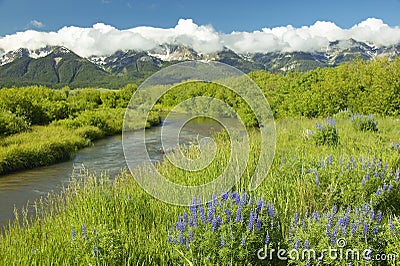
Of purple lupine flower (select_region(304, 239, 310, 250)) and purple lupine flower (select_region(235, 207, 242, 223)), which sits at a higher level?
purple lupine flower (select_region(235, 207, 242, 223))

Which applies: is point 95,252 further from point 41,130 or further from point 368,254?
point 41,130

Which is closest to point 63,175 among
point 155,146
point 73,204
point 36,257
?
point 155,146

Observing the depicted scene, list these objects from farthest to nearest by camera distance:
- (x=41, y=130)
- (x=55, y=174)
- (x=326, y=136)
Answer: (x=41, y=130) < (x=55, y=174) < (x=326, y=136)

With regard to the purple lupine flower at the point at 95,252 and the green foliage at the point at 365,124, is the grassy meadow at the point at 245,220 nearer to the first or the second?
the purple lupine flower at the point at 95,252

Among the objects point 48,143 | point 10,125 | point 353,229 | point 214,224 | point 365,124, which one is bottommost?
point 353,229

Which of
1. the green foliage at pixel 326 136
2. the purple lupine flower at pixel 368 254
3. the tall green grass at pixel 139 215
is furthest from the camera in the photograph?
the green foliage at pixel 326 136

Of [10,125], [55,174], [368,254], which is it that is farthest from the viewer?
[10,125]

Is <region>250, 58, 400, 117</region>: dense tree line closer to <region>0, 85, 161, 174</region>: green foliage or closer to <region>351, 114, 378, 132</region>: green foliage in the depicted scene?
<region>351, 114, 378, 132</region>: green foliage

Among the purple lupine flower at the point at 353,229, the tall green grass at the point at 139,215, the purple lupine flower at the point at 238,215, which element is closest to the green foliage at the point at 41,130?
the tall green grass at the point at 139,215

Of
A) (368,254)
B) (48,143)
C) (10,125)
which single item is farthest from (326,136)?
(10,125)

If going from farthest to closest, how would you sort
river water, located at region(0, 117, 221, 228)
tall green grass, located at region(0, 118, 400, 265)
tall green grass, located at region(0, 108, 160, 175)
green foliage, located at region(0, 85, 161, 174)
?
green foliage, located at region(0, 85, 161, 174), tall green grass, located at region(0, 108, 160, 175), river water, located at region(0, 117, 221, 228), tall green grass, located at region(0, 118, 400, 265)

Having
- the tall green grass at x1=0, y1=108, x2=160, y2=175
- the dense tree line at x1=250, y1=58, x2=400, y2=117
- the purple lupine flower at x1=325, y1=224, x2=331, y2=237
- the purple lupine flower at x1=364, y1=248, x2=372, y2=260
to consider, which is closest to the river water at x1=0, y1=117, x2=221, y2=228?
the tall green grass at x1=0, y1=108, x2=160, y2=175

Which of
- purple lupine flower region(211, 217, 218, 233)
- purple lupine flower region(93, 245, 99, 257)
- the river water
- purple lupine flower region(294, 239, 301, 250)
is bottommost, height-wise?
the river water

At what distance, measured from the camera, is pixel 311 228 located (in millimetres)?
3318
